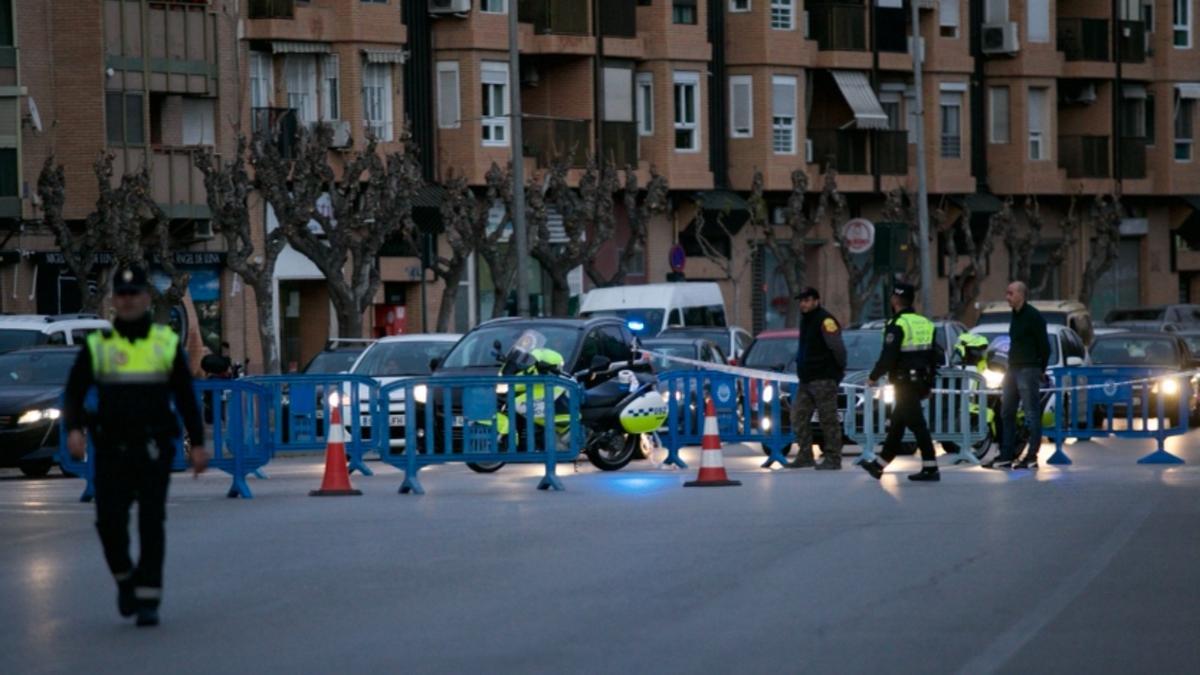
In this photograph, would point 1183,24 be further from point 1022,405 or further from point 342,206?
point 1022,405

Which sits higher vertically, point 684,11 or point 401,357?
point 684,11

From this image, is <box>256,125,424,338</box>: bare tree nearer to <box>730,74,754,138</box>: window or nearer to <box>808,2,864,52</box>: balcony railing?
<box>730,74,754,138</box>: window

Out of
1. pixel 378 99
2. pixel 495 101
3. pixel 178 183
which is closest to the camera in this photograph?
pixel 178 183

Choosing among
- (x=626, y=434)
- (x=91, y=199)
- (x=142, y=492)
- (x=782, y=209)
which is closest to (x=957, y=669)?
(x=142, y=492)

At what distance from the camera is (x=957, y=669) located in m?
10.4

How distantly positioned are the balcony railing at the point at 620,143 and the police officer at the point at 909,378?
34.2 metres

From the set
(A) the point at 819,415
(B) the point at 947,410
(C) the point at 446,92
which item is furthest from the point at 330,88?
(A) the point at 819,415

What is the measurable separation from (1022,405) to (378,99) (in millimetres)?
30655

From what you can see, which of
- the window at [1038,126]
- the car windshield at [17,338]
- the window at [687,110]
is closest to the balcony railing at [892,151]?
the window at [1038,126]

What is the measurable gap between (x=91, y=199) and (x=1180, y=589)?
120 feet

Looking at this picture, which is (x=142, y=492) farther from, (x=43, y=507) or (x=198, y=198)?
(x=198, y=198)

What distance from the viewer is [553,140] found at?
2176 inches

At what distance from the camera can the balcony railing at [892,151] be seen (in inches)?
2500

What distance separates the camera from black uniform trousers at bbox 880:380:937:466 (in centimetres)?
2195
